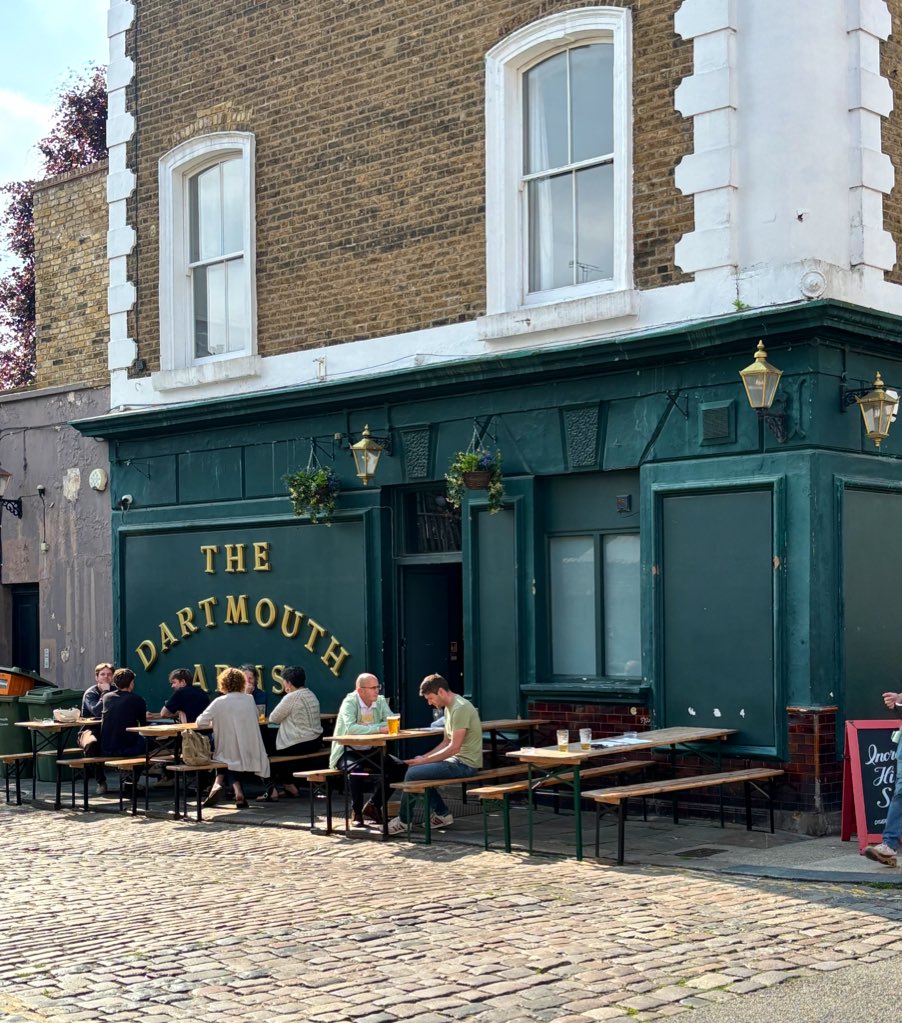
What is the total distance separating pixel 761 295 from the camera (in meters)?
12.0

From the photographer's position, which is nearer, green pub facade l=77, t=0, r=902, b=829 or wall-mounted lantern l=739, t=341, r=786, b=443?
wall-mounted lantern l=739, t=341, r=786, b=443

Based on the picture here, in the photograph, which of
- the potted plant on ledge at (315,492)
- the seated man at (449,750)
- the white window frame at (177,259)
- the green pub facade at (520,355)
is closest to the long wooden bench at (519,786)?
the seated man at (449,750)

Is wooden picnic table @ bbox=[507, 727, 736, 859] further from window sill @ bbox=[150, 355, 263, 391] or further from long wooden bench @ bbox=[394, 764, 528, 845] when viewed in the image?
window sill @ bbox=[150, 355, 263, 391]

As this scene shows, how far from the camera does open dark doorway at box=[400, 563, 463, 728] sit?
15.1m

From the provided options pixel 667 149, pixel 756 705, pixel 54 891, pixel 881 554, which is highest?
pixel 667 149

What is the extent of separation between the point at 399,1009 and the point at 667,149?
820 cm

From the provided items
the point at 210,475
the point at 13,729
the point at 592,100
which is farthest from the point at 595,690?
the point at 13,729

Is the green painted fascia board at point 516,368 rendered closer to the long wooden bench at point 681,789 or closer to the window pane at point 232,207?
the window pane at point 232,207

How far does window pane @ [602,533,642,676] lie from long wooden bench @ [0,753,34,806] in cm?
612

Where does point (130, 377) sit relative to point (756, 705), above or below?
above

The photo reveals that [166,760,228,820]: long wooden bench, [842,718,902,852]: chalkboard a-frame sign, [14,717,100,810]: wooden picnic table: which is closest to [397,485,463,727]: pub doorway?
[166,760,228,820]: long wooden bench

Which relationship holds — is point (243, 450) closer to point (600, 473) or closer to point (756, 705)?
point (600, 473)

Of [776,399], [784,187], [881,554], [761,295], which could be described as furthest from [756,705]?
[784,187]

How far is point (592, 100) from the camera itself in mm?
13547
